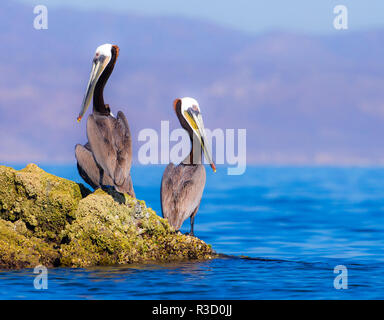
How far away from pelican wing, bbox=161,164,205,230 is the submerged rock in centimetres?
39

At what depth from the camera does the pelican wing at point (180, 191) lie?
11438mm

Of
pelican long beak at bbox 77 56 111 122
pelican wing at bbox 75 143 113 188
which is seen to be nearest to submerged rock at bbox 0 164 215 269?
pelican wing at bbox 75 143 113 188

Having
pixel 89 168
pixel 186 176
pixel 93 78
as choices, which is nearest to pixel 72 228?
pixel 89 168

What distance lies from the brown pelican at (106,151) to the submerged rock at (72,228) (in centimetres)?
24

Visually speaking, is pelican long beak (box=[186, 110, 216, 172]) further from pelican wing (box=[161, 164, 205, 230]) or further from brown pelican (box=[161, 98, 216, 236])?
pelican wing (box=[161, 164, 205, 230])

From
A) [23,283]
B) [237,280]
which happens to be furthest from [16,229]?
[237,280]

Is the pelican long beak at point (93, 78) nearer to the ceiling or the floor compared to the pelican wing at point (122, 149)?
nearer to the ceiling

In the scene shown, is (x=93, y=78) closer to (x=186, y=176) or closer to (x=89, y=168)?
(x=89, y=168)

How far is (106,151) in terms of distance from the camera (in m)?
11.0

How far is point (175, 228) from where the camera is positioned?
37.5 feet

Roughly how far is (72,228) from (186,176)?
2061mm

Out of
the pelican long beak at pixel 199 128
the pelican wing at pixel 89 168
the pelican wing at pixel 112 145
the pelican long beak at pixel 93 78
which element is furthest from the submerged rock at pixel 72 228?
the pelican long beak at pixel 199 128

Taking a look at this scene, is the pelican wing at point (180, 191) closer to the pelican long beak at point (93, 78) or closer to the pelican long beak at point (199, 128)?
the pelican long beak at point (199, 128)
